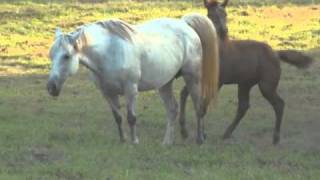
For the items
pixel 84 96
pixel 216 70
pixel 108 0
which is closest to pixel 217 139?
pixel 216 70

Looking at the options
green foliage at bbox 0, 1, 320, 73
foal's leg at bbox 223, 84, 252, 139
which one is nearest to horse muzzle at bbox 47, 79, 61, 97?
foal's leg at bbox 223, 84, 252, 139

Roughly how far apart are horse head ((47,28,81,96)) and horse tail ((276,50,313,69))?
3.56m

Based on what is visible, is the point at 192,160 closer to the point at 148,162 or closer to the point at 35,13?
the point at 148,162

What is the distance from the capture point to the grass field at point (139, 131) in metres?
8.02

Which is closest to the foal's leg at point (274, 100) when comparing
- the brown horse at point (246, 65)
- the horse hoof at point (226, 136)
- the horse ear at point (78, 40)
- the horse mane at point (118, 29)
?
the brown horse at point (246, 65)

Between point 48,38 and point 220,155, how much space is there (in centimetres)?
1190

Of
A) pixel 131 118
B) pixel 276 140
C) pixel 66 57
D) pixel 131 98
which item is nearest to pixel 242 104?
pixel 276 140

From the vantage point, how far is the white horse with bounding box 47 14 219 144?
861 cm

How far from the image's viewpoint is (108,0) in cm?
2492

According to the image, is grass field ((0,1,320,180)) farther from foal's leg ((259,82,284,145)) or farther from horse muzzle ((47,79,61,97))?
horse muzzle ((47,79,61,97))

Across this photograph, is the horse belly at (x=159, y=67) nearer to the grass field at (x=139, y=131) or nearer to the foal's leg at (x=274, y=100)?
the grass field at (x=139, y=131)

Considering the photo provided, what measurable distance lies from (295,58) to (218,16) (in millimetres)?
1285

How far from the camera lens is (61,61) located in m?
8.48

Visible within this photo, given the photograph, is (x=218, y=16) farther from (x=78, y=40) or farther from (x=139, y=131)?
(x=78, y=40)
